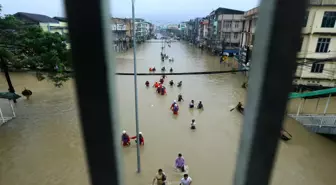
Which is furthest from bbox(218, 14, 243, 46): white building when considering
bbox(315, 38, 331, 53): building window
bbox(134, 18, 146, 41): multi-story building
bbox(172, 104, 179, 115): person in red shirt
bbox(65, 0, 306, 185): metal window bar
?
bbox(65, 0, 306, 185): metal window bar

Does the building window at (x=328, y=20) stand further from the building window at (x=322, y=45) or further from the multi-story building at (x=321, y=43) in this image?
the building window at (x=322, y=45)

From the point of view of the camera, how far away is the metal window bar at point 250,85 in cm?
63

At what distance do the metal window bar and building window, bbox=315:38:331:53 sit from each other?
62.3 ft

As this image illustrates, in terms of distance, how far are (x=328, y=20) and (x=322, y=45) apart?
1.77m

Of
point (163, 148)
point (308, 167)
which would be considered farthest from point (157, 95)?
point (308, 167)

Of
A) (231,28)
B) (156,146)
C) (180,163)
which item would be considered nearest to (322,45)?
(156,146)

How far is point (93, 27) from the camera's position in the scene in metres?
0.62

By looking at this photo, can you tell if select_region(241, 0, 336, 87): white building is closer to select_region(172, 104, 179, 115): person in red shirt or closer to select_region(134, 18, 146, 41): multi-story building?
select_region(172, 104, 179, 115): person in red shirt

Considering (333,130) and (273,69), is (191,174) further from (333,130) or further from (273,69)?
(273,69)

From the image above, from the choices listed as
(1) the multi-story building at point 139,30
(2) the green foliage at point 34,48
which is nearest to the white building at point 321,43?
(2) the green foliage at point 34,48

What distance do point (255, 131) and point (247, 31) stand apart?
2975 centimetres

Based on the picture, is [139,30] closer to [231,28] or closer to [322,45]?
[231,28]

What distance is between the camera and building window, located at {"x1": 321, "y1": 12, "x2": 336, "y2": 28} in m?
15.3

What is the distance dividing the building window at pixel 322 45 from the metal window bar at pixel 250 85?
1899 centimetres
